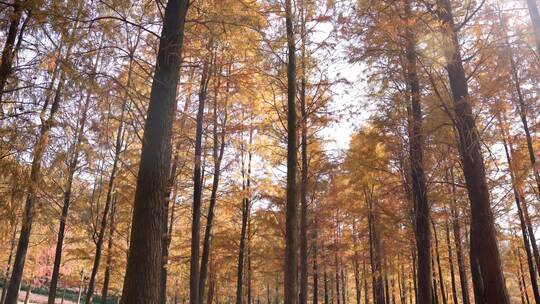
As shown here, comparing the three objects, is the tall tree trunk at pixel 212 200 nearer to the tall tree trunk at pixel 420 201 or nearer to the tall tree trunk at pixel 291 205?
the tall tree trunk at pixel 291 205

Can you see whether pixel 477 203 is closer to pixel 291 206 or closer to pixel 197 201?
pixel 291 206

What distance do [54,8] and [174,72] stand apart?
1973mm

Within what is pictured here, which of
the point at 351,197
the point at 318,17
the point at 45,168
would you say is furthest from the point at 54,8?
the point at 351,197

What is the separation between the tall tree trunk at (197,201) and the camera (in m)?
9.92

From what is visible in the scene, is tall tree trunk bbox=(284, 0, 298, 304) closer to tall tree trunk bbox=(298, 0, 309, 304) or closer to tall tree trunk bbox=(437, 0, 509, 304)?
tall tree trunk bbox=(298, 0, 309, 304)

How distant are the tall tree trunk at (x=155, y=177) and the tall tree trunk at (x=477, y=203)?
4.51 meters

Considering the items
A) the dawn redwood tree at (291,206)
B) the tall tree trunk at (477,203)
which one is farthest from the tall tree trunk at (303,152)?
the tall tree trunk at (477,203)

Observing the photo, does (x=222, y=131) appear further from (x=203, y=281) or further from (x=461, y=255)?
(x=461, y=255)

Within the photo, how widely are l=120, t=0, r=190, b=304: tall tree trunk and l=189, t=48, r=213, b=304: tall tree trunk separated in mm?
3672

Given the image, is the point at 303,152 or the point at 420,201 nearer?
the point at 420,201

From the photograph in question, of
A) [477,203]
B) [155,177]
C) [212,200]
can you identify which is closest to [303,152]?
[212,200]

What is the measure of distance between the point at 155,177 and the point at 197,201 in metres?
5.94

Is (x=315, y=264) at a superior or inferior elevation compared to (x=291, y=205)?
inferior

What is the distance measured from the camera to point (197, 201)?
1058cm
